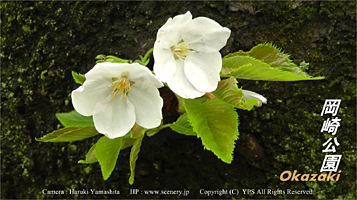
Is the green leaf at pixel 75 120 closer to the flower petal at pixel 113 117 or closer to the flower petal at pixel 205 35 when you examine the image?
the flower petal at pixel 113 117

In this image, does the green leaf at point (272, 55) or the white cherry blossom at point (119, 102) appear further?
the green leaf at point (272, 55)

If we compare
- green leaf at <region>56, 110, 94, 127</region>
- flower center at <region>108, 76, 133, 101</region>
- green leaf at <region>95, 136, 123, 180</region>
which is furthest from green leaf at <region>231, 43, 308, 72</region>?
green leaf at <region>56, 110, 94, 127</region>

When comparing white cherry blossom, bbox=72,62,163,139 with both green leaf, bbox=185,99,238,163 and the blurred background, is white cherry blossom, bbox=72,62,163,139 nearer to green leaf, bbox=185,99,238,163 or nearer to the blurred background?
green leaf, bbox=185,99,238,163

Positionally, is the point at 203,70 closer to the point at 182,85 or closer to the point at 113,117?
the point at 182,85

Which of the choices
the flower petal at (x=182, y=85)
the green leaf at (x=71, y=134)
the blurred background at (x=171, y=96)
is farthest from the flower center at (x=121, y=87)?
the blurred background at (x=171, y=96)

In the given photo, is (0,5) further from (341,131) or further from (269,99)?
(341,131)

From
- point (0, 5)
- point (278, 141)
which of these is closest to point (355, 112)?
point (278, 141)
